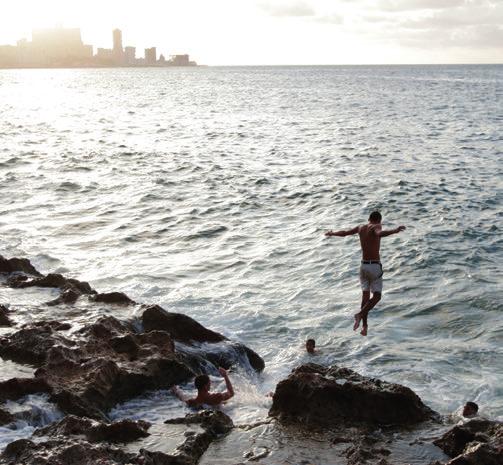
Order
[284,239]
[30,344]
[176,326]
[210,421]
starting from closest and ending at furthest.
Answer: [210,421], [30,344], [176,326], [284,239]

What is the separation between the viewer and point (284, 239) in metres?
25.8

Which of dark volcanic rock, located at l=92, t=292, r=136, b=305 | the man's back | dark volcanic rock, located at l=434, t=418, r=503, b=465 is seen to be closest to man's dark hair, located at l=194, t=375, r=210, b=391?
dark volcanic rock, located at l=434, t=418, r=503, b=465

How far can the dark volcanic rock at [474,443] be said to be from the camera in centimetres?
898

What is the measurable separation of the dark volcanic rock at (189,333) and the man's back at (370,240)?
3.04m

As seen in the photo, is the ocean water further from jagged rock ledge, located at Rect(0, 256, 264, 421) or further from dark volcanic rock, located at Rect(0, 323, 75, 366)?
dark volcanic rock, located at Rect(0, 323, 75, 366)

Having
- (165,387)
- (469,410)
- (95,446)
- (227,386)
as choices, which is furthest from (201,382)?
(469,410)

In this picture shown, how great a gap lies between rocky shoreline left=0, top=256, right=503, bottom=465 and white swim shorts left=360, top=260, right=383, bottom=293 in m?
2.66

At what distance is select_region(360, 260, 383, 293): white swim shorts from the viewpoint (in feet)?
46.5

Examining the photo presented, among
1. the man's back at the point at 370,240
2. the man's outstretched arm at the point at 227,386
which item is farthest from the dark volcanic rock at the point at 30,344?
the man's back at the point at 370,240

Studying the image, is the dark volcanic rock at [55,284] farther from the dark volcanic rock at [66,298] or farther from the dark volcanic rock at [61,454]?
the dark volcanic rock at [61,454]

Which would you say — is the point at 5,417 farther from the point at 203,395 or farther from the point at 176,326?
the point at 176,326

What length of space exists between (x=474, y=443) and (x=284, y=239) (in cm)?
1668

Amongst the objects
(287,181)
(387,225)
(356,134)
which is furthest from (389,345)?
(356,134)

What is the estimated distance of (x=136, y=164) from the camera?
44531 millimetres
